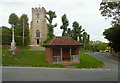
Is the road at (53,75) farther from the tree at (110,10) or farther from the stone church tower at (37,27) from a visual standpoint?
the stone church tower at (37,27)

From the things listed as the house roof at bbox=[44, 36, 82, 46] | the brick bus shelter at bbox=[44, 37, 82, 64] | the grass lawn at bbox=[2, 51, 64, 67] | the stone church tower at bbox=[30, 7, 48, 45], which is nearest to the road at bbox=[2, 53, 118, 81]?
the grass lawn at bbox=[2, 51, 64, 67]

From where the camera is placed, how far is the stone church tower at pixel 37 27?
53.8 meters

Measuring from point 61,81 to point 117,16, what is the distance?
16685mm

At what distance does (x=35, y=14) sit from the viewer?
54.2m

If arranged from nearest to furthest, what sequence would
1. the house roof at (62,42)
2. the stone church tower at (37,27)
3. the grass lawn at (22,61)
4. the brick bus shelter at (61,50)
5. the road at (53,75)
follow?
the road at (53,75) < the grass lawn at (22,61) < the brick bus shelter at (61,50) < the house roof at (62,42) < the stone church tower at (37,27)

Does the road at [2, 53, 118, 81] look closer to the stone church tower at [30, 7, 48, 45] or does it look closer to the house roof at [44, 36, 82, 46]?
the house roof at [44, 36, 82, 46]

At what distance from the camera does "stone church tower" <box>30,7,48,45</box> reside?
176 feet

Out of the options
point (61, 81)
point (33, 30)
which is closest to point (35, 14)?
point (33, 30)

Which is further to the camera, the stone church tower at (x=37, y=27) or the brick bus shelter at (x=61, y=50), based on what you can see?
the stone church tower at (x=37, y=27)

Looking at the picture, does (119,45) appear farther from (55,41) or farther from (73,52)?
(55,41)

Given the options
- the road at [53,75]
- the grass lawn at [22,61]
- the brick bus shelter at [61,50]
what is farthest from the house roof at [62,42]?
the road at [53,75]

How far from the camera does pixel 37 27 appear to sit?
54.1 m

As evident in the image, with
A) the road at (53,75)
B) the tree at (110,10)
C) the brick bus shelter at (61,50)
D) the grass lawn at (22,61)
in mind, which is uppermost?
the tree at (110,10)

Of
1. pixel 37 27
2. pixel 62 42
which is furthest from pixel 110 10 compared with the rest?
pixel 37 27
